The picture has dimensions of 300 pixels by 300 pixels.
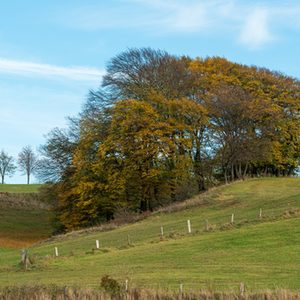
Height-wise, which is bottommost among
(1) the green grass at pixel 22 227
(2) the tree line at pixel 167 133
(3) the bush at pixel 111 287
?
(3) the bush at pixel 111 287

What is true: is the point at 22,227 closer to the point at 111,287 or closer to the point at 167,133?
the point at 167,133

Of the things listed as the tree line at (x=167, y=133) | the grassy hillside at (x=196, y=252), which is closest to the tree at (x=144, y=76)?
the tree line at (x=167, y=133)

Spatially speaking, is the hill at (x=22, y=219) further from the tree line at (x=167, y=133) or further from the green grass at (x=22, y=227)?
the tree line at (x=167, y=133)

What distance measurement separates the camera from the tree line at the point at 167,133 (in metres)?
57.8

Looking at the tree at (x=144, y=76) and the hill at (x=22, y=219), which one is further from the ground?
the tree at (x=144, y=76)

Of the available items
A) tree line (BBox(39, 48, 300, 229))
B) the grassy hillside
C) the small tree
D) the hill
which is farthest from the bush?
the small tree

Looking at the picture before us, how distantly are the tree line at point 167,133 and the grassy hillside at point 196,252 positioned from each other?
809 centimetres

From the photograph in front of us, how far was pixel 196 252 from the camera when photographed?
29.8 metres

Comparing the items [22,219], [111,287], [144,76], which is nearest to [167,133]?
[144,76]

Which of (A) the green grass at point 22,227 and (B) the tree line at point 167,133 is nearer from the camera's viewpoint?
(B) the tree line at point 167,133

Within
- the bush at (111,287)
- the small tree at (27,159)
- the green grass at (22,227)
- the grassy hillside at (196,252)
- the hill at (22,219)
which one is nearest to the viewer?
the bush at (111,287)

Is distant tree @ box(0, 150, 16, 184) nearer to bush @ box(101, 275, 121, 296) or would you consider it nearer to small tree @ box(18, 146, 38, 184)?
small tree @ box(18, 146, 38, 184)

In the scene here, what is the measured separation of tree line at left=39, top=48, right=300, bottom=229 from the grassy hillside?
8.09 metres

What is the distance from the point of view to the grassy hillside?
21.9 meters
